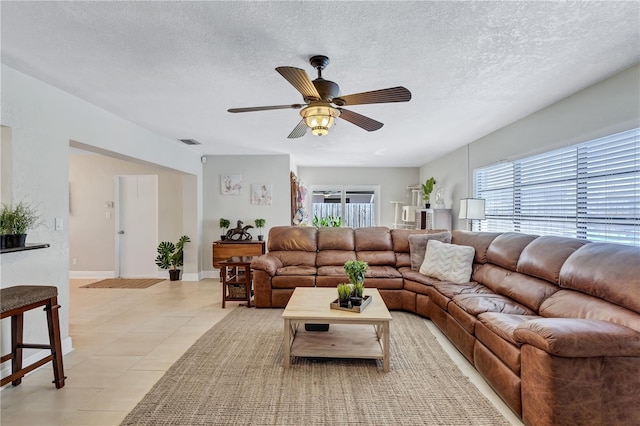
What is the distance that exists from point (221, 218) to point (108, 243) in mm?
2199

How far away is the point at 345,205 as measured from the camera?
8.27m

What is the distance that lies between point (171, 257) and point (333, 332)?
4.06 meters

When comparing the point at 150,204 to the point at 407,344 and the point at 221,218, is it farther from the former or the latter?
the point at 407,344

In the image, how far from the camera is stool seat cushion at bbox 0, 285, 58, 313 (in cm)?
204

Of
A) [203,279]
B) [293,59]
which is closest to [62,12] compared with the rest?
[293,59]

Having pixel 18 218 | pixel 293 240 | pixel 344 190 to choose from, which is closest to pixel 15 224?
pixel 18 218

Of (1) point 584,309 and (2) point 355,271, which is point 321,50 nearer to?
(2) point 355,271

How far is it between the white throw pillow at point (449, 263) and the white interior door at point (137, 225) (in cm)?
508

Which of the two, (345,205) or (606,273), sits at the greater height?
(345,205)

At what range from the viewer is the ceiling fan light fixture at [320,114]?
227 cm

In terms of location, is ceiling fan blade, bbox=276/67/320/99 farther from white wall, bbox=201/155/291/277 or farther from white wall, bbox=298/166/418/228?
white wall, bbox=298/166/418/228

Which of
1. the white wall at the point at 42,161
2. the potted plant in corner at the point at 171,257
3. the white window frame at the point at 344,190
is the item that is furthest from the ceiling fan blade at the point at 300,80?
the white window frame at the point at 344,190

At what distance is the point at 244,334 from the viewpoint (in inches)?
131

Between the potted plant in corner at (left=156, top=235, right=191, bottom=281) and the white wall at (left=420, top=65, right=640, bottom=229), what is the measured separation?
503 centimetres
